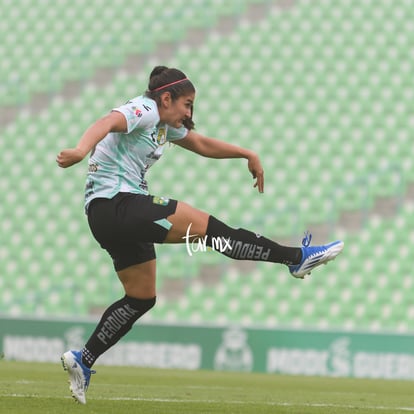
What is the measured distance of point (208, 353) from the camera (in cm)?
1196

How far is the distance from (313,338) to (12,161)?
6.43 m

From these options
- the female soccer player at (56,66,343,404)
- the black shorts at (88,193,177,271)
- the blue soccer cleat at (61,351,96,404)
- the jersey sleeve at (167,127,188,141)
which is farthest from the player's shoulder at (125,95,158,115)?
the blue soccer cleat at (61,351,96,404)

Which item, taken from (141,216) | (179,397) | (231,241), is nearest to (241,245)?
(231,241)

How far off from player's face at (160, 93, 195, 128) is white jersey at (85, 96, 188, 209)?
2.1 inches

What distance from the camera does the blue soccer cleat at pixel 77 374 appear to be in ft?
17.5

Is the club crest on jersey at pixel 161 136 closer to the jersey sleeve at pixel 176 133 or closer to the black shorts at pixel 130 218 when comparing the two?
the jersey sleeve at pixel 176 133

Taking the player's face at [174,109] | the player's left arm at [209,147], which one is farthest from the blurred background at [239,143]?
the player's face at [174,109]

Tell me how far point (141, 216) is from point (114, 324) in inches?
32.1

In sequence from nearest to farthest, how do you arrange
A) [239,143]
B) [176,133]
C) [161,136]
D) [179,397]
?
[161,136], [176,133], [179,397], [239,143]

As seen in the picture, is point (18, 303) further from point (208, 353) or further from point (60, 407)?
point (60, 407)

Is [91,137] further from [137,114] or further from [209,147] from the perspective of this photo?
[209,147]

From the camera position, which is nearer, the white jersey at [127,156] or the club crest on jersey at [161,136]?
the white jersey at [127,156]

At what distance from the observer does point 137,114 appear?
523 centimetres

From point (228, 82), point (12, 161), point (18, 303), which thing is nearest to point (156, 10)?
point (228, 82)
